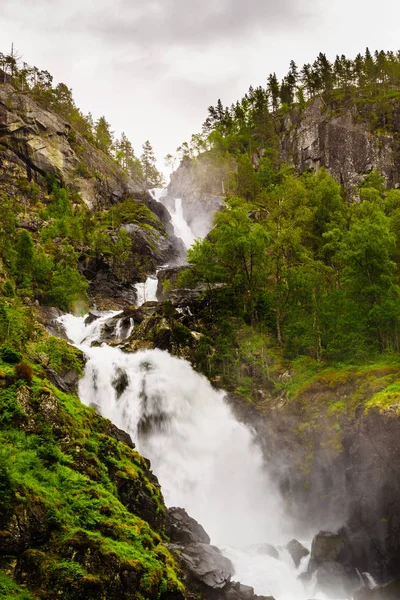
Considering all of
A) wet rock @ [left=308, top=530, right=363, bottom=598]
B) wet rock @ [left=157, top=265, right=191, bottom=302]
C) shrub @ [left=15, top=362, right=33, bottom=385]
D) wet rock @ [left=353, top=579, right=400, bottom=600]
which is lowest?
wet rock @ [left=353, top=579, right=400, bottom=600]

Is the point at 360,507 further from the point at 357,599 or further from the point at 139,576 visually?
the point at 139,576

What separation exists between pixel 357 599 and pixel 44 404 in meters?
15.9

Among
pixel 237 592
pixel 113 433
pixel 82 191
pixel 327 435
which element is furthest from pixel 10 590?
pixel 82 191

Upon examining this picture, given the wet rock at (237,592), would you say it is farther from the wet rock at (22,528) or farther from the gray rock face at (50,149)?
the gray rock face at (50,149)

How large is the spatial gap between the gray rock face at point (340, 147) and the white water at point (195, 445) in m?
49.8

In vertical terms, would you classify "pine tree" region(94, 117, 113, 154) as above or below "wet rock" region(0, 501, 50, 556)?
above

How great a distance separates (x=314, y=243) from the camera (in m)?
47.8

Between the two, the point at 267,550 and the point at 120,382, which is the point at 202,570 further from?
the point at 120,382

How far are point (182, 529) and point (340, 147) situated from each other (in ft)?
234

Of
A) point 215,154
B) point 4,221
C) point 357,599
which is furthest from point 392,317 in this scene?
point 215,154

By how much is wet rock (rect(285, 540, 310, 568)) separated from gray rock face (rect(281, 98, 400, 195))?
2267 inches

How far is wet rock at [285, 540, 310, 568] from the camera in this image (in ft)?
70.6

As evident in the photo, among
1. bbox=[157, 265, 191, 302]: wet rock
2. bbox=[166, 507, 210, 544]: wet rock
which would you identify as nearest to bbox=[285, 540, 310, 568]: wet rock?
bbox=[166, 507, 210, 544]: wet rock

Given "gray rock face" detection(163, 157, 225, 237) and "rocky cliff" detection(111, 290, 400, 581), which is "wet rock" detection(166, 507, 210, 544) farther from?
"gray rock face" detection(163, 157, 225, 237)
